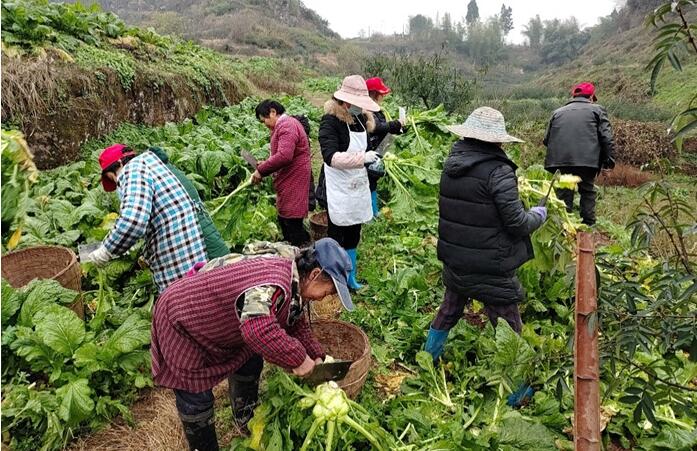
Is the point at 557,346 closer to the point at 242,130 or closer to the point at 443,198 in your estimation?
the point at 443,198

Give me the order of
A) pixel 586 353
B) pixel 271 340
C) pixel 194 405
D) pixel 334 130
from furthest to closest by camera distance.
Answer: pixel 334 130 → pixel 194 405 → pixel 271 340 → pixel 586 353

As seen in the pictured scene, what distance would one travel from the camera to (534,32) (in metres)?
72.7

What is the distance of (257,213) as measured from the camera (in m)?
5.59

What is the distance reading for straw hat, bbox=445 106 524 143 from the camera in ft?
9.47

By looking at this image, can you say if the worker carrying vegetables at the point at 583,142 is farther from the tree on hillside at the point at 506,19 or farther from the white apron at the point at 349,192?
the tree on hillside at the point at 506,19

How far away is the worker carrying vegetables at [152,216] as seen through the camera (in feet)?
9.77

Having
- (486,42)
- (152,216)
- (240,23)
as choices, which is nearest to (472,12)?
(486,42)

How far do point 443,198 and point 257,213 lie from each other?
2.92 m

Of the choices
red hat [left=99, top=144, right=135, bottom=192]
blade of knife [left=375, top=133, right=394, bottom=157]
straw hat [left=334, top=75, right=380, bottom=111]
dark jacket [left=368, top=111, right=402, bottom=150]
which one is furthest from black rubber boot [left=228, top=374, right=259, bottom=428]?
blade of knife [left=375, top=133, right=394, bottom=157]

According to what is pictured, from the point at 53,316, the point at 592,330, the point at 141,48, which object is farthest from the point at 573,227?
the point at 141,48

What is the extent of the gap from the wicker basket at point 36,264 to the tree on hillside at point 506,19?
270 ft

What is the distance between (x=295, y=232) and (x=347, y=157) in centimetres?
103

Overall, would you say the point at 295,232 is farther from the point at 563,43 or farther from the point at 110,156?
the point at 563,43

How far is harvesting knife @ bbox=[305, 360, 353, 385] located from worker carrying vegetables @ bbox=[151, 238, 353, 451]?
0.08 metres
